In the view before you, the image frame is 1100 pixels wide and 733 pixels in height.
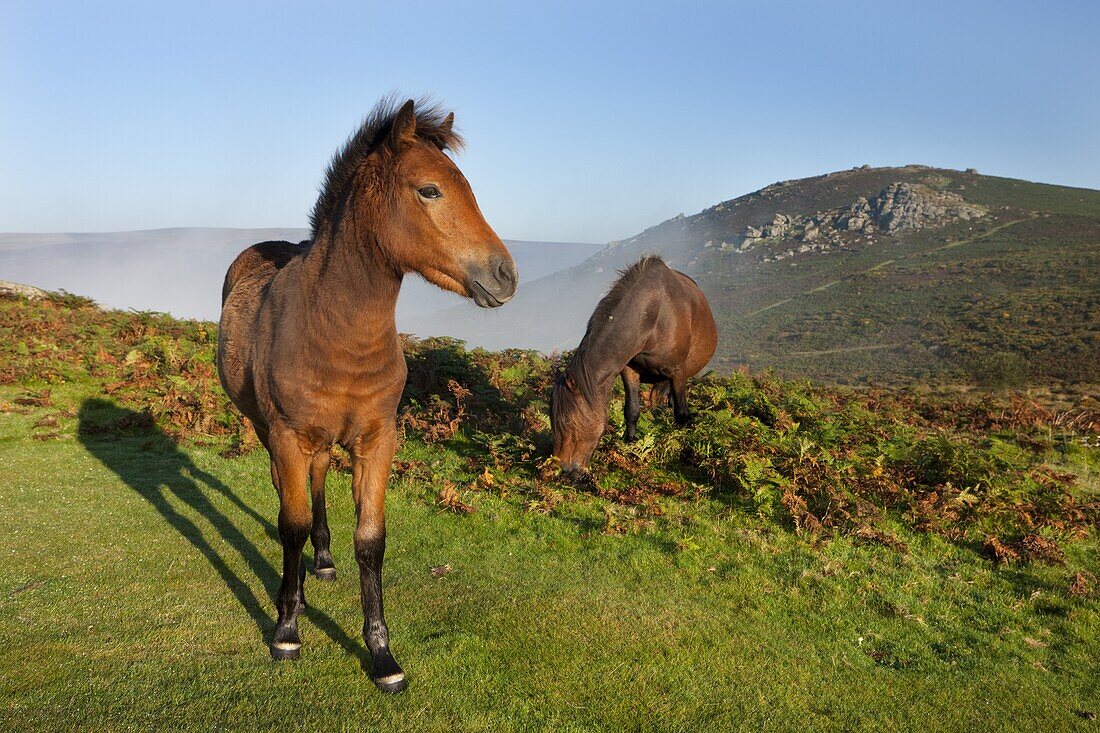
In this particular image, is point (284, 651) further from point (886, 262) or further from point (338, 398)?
point (886, 262)

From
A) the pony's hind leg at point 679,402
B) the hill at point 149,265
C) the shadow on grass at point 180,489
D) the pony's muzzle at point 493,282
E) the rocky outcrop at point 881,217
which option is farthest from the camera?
the hill at point 149,265

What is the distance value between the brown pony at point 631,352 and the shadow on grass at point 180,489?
3333mm

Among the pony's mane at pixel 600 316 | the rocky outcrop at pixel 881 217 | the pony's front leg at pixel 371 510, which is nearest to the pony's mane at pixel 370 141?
the pony's front leg at pixel 371 510

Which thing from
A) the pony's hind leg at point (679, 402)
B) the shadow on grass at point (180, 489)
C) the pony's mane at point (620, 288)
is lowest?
the shadow on grass at point (180, 489)

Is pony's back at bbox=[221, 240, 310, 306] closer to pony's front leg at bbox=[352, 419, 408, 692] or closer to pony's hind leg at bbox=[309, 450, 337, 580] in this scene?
pony's hind leg at bbox=[309, 450, 337, 580]

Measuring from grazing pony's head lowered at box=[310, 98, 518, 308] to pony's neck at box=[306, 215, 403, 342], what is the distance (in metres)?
0.01

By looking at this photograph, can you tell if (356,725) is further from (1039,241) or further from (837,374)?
(1039,241)

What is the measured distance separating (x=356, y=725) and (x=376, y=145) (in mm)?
3112

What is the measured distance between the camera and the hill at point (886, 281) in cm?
2320

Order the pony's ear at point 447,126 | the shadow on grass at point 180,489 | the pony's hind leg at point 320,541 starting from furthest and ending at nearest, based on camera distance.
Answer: the pony's hind leg at point 320,541, the shadow on grass at point 180,489, the pony's ear at point 447,126

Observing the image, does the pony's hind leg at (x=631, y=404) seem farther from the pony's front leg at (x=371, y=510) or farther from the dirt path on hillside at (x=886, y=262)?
the dirt path on hillside at (x=886, y=262)

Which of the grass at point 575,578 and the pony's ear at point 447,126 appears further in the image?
the pony's ear at point 447,126

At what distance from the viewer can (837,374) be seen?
962 inches

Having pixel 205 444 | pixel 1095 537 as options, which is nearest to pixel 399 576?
pixel 205 444
